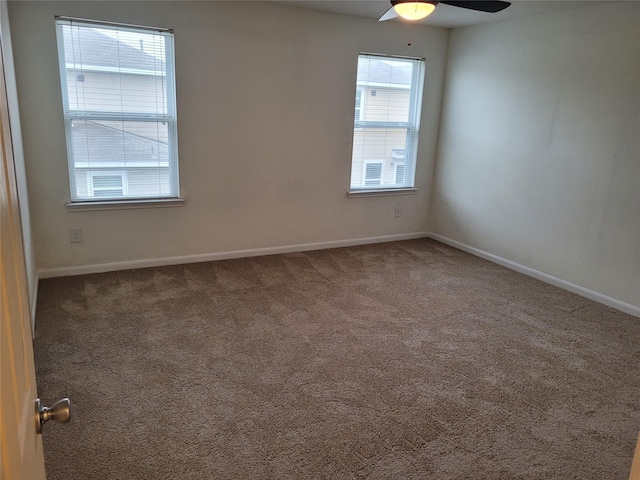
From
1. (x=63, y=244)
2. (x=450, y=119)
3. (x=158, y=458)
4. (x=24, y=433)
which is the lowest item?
(x=158, y=458)

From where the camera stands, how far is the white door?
0.65m

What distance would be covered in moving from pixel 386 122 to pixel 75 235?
317cm

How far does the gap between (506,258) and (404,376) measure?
2.49 m

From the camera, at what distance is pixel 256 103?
425 cm

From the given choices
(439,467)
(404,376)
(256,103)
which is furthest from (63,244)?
(439,467)

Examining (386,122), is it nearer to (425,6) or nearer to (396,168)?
(396,168)

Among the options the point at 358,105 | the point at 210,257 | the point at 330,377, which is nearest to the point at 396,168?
the point at 358,105

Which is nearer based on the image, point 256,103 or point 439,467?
point 439,467

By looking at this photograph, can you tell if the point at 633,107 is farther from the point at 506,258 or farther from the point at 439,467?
the point at 439,467

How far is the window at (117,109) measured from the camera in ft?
11.9

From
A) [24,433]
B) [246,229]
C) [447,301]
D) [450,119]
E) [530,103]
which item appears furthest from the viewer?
[450,119]

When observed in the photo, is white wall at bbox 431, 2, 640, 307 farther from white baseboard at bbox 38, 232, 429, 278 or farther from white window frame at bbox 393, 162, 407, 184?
white baseboard at bbox 38, 232, 429, 278

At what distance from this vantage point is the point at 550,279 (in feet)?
13.8

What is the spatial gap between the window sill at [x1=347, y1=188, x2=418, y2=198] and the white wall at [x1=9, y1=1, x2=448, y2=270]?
0.25 feet
